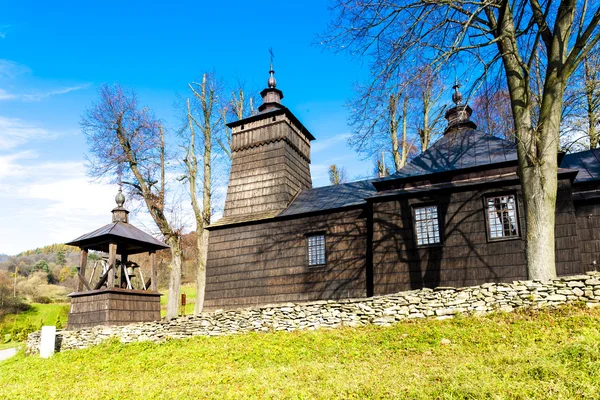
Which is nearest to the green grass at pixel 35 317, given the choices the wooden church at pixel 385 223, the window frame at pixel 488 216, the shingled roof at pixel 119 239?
the shingled roof at pixel 119 239

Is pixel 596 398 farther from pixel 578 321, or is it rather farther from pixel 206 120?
pixel 206 120

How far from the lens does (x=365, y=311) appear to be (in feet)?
38.6

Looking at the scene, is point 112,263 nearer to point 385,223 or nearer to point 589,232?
point 385,223

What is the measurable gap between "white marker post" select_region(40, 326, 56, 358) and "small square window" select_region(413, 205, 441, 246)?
1179 cm

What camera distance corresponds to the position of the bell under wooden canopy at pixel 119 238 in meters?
17.0

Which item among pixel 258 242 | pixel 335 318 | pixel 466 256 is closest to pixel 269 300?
pixel 258 242

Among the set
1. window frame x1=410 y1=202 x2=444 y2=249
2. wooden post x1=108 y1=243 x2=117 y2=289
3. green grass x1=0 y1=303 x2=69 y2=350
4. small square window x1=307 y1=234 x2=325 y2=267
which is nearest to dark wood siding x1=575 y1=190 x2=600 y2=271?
window frame x1=410 y1=202 x2=444 y2=249

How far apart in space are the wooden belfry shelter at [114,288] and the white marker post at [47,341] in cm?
135

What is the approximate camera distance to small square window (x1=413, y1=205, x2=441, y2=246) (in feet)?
45.2

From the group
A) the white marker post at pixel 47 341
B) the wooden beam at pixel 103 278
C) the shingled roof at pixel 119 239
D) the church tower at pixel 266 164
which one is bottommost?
the white marker post at pixel 47 341

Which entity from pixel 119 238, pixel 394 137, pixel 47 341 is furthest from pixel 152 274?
pixel 394 137

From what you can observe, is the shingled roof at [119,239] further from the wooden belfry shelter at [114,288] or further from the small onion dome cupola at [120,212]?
the small onion dome cupola at [120,212]

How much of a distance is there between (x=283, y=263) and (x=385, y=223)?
425cm

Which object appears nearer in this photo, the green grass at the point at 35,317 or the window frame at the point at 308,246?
the window frame at the point at 308,246
